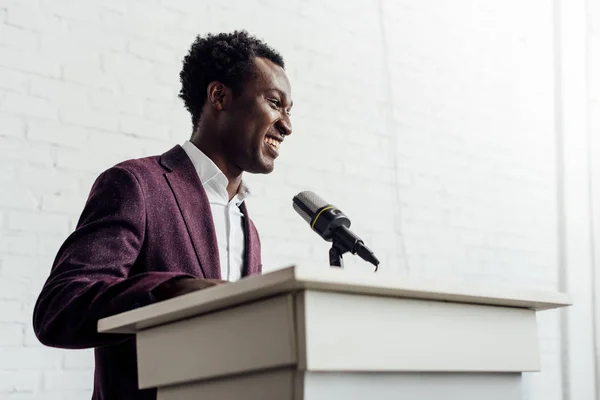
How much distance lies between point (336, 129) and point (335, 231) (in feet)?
4.66

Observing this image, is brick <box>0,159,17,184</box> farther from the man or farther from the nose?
the nose

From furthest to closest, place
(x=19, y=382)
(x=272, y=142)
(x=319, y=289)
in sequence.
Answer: (x=19, y=382) < (x=272, y=142) < (x=319, y=289)

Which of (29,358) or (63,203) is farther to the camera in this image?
(63,203)

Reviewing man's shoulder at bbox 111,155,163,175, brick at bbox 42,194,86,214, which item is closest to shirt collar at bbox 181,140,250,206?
man's shoulder at bbox 111,155,163,175

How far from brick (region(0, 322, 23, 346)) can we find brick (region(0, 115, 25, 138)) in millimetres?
474

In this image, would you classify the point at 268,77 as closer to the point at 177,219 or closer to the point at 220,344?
the point at 177,219

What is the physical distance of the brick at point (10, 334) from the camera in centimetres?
190

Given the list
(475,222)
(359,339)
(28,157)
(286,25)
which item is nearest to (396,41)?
(286,25)

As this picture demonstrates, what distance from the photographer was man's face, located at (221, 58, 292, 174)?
170 cm

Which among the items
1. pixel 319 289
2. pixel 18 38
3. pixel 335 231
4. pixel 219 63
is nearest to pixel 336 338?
pixel 319 289

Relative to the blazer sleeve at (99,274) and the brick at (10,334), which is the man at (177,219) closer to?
the blazer sleeve at (99,274)

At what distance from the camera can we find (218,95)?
5.83 feet

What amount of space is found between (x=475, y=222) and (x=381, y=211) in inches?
20.0

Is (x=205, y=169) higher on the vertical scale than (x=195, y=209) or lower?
higher
